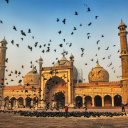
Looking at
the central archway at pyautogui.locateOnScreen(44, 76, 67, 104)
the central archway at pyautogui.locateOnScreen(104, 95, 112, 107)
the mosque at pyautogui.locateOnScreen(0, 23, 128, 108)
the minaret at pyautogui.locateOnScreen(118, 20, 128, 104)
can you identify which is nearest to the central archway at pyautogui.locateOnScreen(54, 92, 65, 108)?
the mosque at pyautogui.locateOnScreen(0, 23, 128, 108)

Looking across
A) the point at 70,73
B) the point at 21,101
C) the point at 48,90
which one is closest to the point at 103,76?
the point at 70,73

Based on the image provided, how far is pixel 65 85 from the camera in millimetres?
39531

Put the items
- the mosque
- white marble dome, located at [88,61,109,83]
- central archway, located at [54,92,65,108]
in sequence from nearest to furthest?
the mosque
central archway, located at [54,92,65,108]
white marble dome, located at [88,61,109,83]

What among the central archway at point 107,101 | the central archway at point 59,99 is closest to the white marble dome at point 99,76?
the central archway at point 107,101

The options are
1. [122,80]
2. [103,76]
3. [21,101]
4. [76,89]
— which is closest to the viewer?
[122,80]

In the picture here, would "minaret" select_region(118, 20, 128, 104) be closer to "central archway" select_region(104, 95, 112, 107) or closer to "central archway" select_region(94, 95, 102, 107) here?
"central archway" select_region(104, 95, 112, 107)

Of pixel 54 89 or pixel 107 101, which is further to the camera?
pixel 54 89

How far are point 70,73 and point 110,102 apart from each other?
976 cm

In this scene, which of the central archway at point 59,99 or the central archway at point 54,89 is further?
the central archway at point 59,99

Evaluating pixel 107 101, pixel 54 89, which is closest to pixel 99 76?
pixel 107 101

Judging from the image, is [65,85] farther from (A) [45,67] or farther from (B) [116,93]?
(B) [116,93]

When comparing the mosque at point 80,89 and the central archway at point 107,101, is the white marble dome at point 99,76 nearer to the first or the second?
the mosque at point 80,89

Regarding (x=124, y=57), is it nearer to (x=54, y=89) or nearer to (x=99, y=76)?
(x=99, y=76)

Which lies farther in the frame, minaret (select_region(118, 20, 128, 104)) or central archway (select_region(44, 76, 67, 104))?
central archway (select_region(44, 76, 67, 104))
